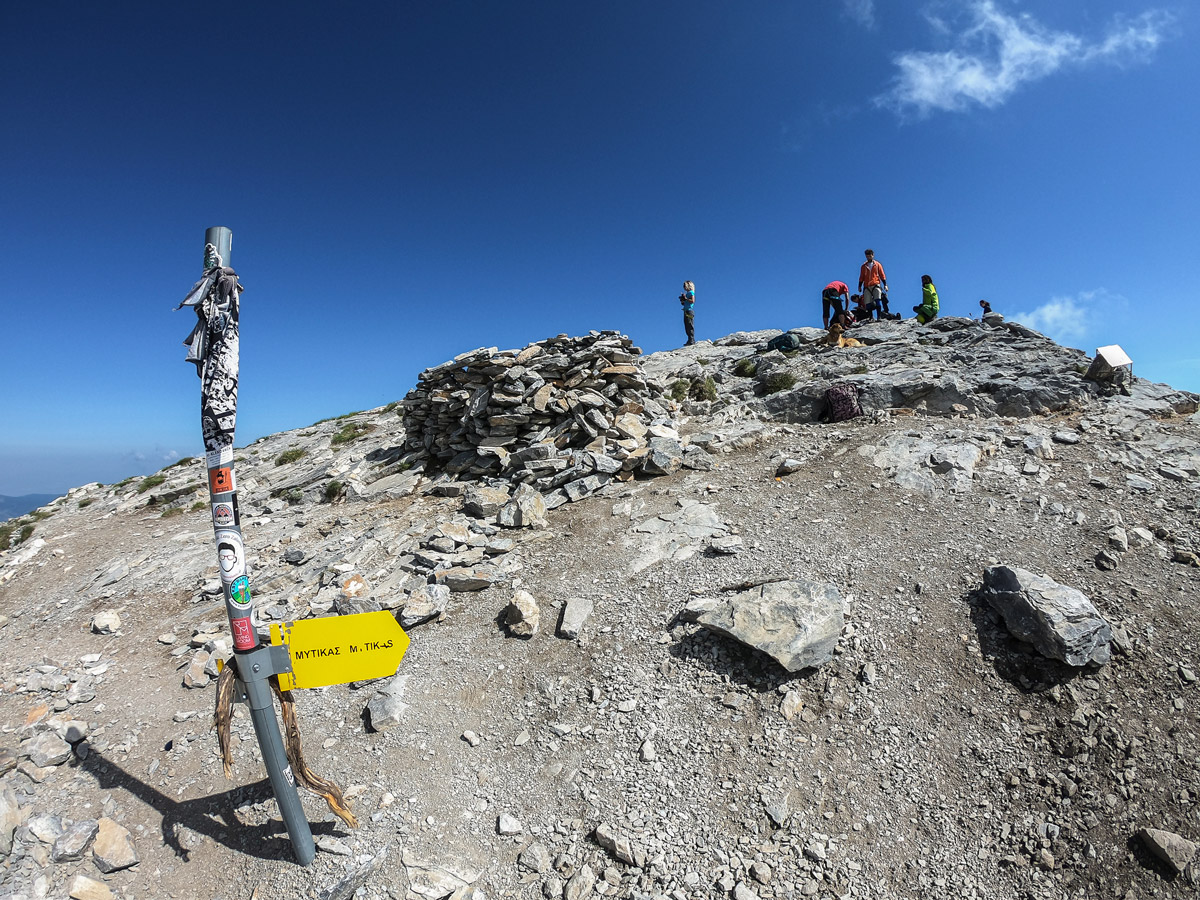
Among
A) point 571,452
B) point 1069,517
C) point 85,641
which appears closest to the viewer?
point 1069,517

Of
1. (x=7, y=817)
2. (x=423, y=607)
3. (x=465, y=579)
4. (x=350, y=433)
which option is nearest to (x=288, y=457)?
(x=350, y=433)

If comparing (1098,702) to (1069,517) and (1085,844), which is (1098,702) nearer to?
(1085,844)

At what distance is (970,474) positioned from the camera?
877cm

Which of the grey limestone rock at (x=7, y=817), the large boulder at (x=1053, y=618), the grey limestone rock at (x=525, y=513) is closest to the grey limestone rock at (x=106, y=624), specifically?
the grey limestone rock at (x=7, y=817)

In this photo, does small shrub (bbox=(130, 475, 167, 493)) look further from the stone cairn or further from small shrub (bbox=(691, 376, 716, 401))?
small shrub (bbox=(691, 376, 716, 401))

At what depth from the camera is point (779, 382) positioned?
14383 millimetres

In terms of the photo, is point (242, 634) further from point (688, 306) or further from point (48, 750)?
point (688, 306)

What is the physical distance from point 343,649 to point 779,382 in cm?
1318

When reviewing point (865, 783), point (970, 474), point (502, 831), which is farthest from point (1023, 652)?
point (502, 831)

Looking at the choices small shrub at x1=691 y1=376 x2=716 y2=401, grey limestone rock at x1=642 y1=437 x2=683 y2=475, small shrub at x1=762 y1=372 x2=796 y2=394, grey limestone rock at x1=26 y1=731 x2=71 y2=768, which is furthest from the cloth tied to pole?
small shrub at x1=691 y1=376 x2=716 y2=401

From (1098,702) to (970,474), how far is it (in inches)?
179

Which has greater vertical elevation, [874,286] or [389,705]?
[874,286]

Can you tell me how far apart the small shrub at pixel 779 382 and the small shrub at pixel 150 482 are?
22048mm

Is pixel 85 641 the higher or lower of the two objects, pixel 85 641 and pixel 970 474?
the lower
